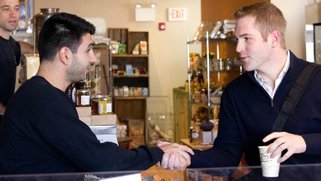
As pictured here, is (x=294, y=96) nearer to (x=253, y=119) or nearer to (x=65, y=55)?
(x=253, y=119)

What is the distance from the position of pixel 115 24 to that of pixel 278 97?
826 centimetres

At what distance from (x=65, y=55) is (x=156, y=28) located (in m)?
8.43

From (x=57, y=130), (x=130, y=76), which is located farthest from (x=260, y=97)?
(x=130, y=76)

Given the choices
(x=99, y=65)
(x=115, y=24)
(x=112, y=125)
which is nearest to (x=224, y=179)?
(x=112, y=125)

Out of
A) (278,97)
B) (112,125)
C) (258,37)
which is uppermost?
(258,37)

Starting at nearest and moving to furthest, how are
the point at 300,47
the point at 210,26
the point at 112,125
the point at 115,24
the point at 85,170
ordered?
the point at 85,170 < the point at 112,125 < the point at 300,47 < the point at 210,26 < the point at 115,24

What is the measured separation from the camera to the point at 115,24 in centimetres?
1058

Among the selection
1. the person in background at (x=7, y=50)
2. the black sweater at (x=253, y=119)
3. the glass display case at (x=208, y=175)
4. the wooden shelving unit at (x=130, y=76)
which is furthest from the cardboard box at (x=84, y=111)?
the wooden shelving unit at (x=130, y=76)

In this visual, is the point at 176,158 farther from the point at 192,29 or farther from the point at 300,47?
the point at 192,29

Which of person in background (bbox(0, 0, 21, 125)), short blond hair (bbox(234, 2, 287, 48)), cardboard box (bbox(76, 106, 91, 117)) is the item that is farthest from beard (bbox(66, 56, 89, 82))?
person in background (bbox(0, 0, 21, 125))

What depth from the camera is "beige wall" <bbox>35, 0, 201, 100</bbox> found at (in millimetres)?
10570

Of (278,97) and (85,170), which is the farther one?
(278,97)

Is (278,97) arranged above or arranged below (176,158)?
above

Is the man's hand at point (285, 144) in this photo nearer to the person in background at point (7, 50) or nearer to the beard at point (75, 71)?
the beard at point (75, 71)
